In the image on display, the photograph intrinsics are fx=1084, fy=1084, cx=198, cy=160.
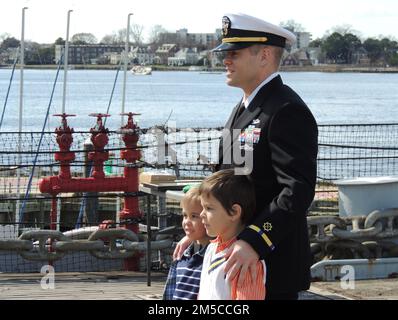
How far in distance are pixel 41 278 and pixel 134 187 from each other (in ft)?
11.5

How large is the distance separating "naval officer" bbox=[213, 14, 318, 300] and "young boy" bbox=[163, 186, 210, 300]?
0.70ft

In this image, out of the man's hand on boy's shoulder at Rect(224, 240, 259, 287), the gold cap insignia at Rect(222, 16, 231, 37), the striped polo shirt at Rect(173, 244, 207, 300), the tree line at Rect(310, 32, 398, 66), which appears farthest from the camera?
the tree line at Rect(310, 32, 398, 66)

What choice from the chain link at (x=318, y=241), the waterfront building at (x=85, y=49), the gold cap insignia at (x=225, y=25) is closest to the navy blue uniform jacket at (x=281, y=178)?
the gold cap insignia at (x=225, y=25)

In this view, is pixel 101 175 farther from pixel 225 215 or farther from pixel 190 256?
pixel 225 215

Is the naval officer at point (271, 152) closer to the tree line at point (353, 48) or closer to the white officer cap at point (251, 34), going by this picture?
the white officer cap at point (251, 34)

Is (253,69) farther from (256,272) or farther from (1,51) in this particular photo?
(1,51)

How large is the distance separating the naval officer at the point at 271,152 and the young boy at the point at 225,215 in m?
0.05

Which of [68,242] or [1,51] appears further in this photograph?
[1,51]

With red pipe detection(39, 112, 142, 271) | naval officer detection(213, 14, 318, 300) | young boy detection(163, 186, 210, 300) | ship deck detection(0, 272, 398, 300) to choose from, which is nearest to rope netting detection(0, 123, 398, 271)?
red pipe detection(39, 112, 142, 271)

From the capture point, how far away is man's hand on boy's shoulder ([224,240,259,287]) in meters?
3.98

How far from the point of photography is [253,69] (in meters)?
4.29

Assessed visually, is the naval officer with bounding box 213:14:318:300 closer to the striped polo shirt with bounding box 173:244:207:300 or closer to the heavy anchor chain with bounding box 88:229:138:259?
the striped polo shirt with bounding box 173:244:207:300

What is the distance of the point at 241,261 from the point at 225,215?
25 cm

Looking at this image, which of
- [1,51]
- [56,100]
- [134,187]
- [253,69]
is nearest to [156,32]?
[56,100]
